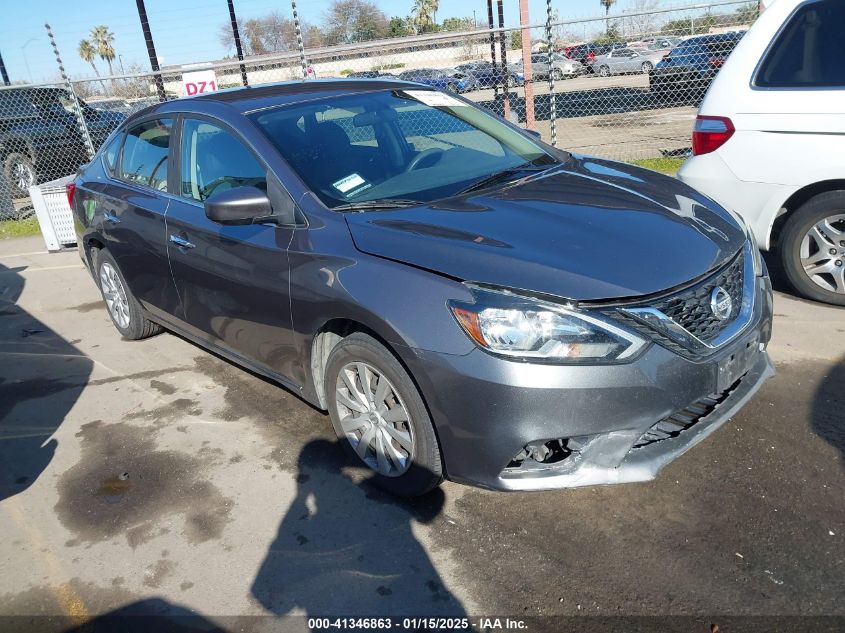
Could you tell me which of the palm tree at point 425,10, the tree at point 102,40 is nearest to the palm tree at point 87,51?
the tree at point 102,40

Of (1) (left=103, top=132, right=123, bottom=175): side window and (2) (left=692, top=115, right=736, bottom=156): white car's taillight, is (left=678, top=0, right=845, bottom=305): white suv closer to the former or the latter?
(2) (left=692, top=115, right=736, bottom=156): white car's taillight

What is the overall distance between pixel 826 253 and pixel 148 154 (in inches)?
177

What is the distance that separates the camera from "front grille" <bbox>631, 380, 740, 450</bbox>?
2.65 m

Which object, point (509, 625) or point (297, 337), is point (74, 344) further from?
point (509, 625)

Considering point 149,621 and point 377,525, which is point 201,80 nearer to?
point 377,525

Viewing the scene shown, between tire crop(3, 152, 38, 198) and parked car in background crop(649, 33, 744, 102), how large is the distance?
1127 cm

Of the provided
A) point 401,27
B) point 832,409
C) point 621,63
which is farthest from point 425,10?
point 832,409

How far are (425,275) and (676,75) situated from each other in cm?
1300

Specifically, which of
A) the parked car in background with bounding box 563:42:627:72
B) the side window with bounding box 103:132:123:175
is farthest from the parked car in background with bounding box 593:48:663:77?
the side window with bounding box 103:132:123:175

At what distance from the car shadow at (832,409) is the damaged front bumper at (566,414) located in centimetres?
86

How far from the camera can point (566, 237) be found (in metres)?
2.78

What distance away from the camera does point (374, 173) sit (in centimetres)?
347

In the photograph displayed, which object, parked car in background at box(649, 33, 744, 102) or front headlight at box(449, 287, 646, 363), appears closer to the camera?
front headlight at box(449, 287, 646, 363)

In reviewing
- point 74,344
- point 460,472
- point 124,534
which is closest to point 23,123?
point 74,344
